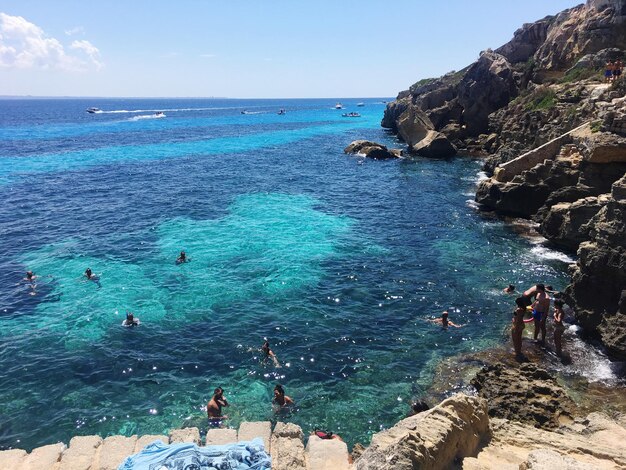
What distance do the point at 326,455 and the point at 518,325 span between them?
1034cm

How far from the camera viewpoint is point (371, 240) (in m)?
31.6

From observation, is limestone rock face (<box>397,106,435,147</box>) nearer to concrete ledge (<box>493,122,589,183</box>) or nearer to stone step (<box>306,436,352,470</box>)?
concrete ledge (<box>493,122,589,183</box>)

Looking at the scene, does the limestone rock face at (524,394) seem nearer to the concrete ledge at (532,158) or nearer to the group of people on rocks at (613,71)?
the concrete ledge at (532,158)

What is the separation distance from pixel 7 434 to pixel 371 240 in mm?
23150

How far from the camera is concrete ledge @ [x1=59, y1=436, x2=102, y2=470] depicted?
1084 cm

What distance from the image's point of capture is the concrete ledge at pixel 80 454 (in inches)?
427

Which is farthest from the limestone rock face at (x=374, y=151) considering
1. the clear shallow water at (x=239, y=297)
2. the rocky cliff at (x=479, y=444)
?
the rocky cliff at (x=479, y=444)

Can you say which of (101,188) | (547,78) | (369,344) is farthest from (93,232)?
(547,78)

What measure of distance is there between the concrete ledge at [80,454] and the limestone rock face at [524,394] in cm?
1160

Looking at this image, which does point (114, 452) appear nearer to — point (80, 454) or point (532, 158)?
point (80, 454)

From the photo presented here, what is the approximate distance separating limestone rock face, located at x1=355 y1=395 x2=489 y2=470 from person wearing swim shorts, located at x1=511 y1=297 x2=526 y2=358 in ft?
25.0

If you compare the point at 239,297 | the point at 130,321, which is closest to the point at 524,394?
the point at 239,297

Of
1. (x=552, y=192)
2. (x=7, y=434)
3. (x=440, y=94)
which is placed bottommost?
(x=7, y=434)

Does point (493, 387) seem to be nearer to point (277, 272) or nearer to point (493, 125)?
point (277, 272)
